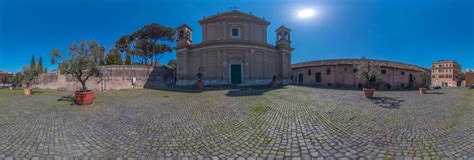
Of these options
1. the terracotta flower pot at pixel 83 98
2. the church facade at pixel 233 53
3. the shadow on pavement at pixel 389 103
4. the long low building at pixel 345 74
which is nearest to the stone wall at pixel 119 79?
the church facade at pixel 233 53

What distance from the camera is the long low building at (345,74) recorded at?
26.6 metres

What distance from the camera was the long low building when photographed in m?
26.6

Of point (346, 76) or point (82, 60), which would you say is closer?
point (82, 60)

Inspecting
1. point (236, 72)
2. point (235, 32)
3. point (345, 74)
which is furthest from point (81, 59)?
point (345, 74)

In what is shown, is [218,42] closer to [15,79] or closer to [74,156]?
[74,156]

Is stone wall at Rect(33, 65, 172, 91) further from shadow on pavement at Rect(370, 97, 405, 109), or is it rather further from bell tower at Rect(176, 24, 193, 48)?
shadow on pavement at Rect(370, 97, 405, 109)

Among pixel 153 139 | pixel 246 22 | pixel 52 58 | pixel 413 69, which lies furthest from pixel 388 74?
pixel 52 58

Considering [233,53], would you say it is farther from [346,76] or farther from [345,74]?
[346,76]

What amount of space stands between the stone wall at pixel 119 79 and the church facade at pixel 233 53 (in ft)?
11.4

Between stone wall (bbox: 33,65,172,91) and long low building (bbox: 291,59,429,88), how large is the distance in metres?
22.5

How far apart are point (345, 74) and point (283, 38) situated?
11019 mm

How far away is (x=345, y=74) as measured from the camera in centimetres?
2669

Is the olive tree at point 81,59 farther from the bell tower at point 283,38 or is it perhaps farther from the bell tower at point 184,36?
the bell tower at point 283,38

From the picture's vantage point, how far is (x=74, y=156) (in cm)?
335
